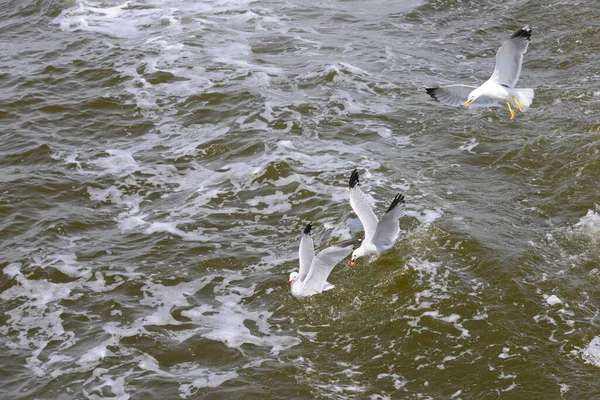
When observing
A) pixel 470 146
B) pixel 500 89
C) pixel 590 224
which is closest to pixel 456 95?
pixel 500 89

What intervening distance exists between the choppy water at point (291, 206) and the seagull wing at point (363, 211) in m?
0.45

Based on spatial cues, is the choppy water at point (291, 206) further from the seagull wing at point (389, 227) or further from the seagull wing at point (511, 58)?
the seagull wing at point (511, 58)

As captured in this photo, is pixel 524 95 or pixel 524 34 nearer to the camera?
pixel 524 34

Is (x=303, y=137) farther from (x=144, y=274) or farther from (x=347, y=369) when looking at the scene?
(x=347, y=369)

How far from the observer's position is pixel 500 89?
11.7m

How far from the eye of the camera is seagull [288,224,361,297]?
387 inches

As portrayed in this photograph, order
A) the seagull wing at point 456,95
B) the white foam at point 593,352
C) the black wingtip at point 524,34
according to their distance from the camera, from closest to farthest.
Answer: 1. the white foam at point 593,352
2. the black wingtip at point 524,34
3. the seagull wing at point 456,95

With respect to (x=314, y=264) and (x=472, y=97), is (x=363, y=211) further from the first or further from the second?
(x=472, y=97)

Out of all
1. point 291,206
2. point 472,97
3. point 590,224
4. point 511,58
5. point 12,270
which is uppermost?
point 511,58

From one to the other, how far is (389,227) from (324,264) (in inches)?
38.6

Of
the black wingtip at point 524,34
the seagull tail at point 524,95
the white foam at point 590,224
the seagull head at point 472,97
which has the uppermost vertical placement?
the black wingtip at point 524,34

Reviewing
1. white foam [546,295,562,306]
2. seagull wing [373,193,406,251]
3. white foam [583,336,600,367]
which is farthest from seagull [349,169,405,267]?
white foam [583,336,600,367]

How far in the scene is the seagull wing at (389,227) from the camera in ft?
33.3

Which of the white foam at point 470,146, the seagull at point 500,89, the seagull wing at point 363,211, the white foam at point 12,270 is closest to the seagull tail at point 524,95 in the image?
the seagull at point 500,89
